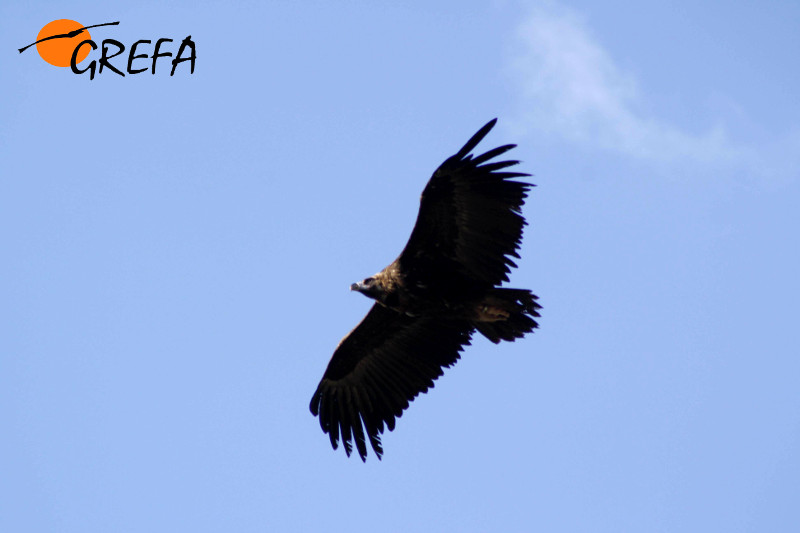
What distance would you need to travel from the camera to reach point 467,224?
12016 millimetres

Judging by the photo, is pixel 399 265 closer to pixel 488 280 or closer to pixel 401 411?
pixel 488 280

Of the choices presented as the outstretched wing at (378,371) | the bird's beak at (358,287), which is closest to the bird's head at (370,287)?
the bird's beak at (358,287)

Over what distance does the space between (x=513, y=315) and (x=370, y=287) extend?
1.84 metres

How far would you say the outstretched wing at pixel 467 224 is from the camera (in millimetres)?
11703

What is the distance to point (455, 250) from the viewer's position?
12.2 meters

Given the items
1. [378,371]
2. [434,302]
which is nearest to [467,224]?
[434,302]

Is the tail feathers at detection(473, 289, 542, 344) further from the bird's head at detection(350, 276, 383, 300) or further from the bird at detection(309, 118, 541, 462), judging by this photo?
the bird's head at detection(350, 276, 383, 300)

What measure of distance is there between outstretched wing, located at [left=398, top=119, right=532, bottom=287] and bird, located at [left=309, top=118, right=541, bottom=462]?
0.01m

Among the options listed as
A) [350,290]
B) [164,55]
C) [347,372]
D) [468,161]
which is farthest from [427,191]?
[164,55]

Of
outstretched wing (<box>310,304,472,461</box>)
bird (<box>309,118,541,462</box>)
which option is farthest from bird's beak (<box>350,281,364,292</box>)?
outstretched wing (<box>310,304,472,461</box>)

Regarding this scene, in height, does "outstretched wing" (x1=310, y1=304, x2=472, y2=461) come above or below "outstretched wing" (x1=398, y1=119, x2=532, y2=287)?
below

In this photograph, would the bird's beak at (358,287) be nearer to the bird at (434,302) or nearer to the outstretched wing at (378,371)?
the bird at (434,302)

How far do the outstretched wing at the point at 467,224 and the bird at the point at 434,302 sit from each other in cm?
1

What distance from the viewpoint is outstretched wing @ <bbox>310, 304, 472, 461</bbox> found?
13.3 meters
